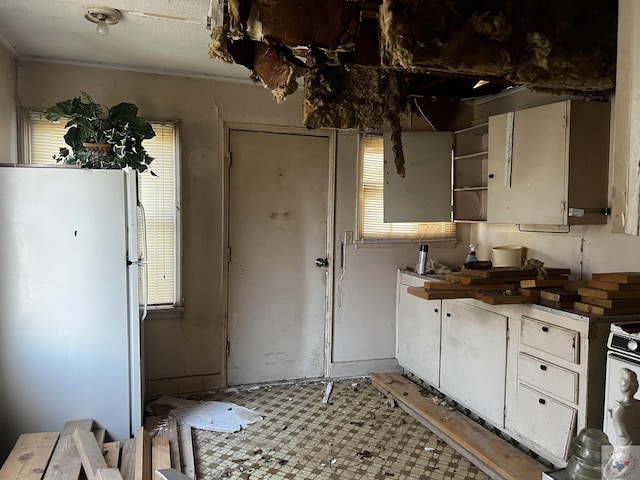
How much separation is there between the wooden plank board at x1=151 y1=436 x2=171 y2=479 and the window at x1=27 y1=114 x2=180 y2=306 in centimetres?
109

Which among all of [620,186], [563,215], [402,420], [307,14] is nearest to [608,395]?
[563,215]

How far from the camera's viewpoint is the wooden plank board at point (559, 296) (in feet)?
8.38

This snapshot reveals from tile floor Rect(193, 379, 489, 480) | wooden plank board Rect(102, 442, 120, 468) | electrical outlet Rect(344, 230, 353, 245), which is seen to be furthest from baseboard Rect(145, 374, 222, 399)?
electrical outlet Rect(344, 230, 353, 245)

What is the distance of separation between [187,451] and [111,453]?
43cm

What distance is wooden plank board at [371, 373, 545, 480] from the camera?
253 centimetres

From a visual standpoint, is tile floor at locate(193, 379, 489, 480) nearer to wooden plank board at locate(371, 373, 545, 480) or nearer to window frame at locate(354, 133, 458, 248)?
wooden plank board at locate(371, 373, 545, 480)

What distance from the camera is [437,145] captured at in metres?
3.98

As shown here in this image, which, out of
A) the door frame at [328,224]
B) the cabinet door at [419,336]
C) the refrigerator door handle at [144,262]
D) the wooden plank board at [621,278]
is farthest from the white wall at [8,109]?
the wooden plank board at [621,278]

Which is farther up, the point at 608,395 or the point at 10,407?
the point at 608,395

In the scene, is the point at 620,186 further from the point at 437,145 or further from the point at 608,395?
the point at 437,145

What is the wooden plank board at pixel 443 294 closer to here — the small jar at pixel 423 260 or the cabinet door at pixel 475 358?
the cabinet door at pixel 475 358

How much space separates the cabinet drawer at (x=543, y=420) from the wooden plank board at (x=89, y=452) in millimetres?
2347

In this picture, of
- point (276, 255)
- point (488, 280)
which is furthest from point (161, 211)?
point (488, 280)

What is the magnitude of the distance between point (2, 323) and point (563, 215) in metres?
3.42
